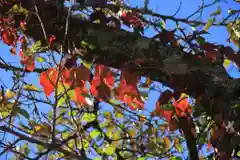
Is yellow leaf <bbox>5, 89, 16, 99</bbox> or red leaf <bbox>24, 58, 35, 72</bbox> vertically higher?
red leaf <bbox>24, 58, 35, 72</bbox>

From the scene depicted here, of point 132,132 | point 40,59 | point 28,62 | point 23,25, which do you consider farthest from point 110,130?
point 23,25

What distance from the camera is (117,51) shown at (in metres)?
1.45

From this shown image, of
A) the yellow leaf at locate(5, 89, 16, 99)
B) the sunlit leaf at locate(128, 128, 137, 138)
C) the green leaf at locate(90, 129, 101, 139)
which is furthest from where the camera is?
the sunlit leaf at locate(128, 128, 137, 138)

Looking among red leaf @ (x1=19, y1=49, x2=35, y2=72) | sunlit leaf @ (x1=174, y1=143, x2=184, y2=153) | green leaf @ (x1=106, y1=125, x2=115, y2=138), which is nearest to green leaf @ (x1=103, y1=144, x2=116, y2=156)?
green leaf @ (x1=106, y1=125, x2=115, y2=138)

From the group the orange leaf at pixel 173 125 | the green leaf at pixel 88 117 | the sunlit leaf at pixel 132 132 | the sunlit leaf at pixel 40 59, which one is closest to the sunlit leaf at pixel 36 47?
the sunlit leaf at pixel 40 59

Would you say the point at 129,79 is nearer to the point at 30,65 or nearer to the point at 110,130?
the point at 30,65

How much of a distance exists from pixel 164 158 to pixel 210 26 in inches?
23.6

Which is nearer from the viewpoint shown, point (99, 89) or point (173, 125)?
point (99, 89)

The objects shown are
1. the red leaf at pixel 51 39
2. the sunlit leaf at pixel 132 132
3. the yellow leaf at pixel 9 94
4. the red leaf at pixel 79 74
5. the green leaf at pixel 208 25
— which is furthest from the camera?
the sunlit leaf at pixel 132 132

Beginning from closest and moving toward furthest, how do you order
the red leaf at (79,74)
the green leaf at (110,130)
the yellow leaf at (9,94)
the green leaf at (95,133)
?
the red leaf at (79,74), the yellow leaf at (9,94), the green leaf at (95,133), the green leaf at (110,130)

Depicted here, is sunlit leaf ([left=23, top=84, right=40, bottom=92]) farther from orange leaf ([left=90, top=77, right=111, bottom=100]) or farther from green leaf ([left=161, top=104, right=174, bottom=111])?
A: green leaf ([left=161, top=104, right=174, bottom=111])

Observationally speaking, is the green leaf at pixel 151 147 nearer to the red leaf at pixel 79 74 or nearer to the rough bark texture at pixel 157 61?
the rough bark texture at pixel 157 61

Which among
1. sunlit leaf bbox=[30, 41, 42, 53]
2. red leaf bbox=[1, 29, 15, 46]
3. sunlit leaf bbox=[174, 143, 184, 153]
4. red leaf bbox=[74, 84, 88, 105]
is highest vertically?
red leaf bbox=[1, 29, 15, 46]

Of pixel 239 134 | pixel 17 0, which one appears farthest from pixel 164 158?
pixel 17 0
